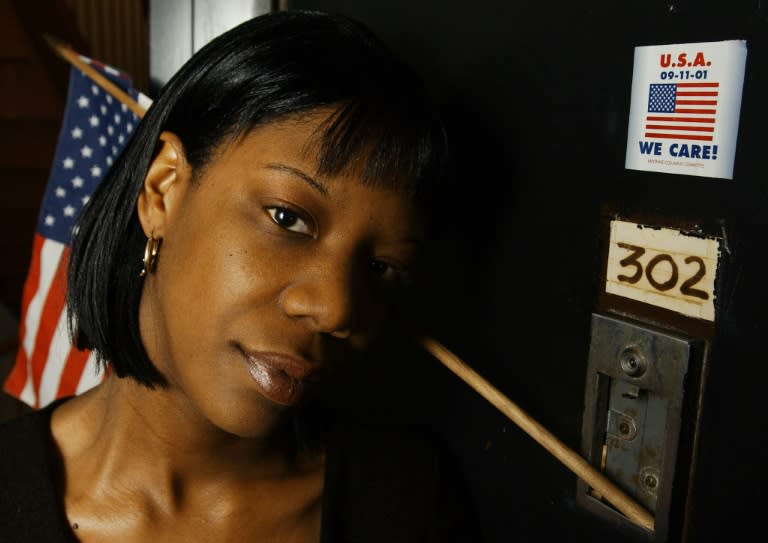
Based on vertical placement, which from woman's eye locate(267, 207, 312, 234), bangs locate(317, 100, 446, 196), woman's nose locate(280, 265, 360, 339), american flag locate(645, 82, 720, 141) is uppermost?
→ american flag locate(645, 82, 720, 141)

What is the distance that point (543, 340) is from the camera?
1199 mm

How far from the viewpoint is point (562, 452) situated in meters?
1.12

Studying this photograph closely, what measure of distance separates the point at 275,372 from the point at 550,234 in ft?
1.43

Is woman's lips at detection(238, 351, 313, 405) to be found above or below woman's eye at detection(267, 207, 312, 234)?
below

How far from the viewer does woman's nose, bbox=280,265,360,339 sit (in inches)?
40.4

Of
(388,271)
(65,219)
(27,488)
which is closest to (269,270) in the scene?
(388,271)

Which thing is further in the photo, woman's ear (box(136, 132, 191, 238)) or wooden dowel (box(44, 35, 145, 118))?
wooden dowel (box(44, 35, 145, 118))

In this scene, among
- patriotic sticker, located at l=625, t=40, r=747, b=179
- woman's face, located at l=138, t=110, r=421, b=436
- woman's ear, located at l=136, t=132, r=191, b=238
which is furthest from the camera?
woman's ear, located at l=136, t=132, r=191, b=238

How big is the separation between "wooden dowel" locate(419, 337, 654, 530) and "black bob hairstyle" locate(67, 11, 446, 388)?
0.96ft

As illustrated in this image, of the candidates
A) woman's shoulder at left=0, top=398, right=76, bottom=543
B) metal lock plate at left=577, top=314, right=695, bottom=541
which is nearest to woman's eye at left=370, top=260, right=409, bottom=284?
metal lock plate at left=577, top=314, right=695, bottom=541

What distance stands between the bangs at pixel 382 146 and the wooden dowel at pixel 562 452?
0.30m

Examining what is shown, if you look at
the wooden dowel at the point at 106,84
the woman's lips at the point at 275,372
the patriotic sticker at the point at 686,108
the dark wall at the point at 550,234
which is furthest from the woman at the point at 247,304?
the wooden dowel at the point at 106,84

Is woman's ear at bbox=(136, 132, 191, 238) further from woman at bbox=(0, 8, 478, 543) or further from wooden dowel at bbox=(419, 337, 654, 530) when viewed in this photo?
wooden dowel at bbox=(419, 337, 654, 530)

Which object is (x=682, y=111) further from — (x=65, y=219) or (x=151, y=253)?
(x=65, y=219)
